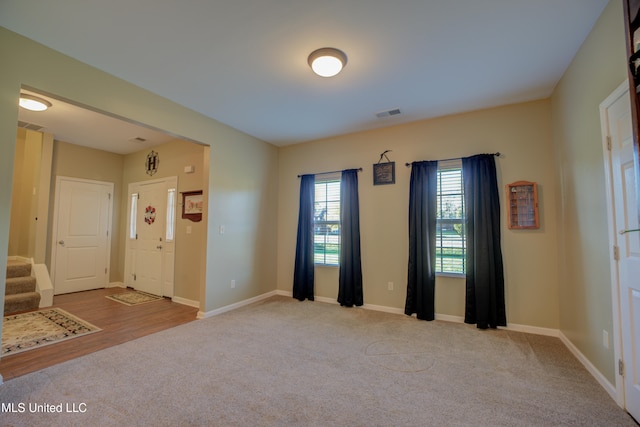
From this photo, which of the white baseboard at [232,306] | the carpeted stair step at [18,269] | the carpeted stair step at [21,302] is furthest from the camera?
the carpeted stair step at [18,269]

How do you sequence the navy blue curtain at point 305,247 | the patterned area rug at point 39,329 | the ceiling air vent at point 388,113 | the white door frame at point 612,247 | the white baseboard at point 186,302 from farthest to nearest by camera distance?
the navy blue curtain at point 305,247 → the white baseboard at point 186,302 → the ceiling air vent at point 388,113 → the patterned area rug at point 39,329 → the white door frame at point 612,247

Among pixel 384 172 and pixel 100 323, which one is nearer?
pixel 100 323

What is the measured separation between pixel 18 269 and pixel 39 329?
1.76 metres

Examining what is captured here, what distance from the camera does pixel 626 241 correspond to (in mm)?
1800

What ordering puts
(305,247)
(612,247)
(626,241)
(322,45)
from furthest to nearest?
1. (305,247)
2. (322,45)
3. (612,247)
4. (626,241)

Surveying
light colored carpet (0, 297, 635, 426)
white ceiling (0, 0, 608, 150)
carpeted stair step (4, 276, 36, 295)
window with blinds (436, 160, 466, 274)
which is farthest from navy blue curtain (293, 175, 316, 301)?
carpeted stair step (4, 276, 36, 295)

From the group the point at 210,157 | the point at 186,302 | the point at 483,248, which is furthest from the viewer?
the point at 186,302

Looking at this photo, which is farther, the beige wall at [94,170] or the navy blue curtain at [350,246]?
the beige wall at [94,170]

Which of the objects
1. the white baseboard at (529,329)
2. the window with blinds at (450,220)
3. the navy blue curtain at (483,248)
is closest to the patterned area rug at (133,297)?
the white baseboard at (529,329)

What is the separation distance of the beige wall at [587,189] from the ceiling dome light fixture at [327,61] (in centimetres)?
188

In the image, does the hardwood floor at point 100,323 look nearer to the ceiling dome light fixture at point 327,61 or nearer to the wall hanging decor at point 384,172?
the wall hanging decor at point 384,172

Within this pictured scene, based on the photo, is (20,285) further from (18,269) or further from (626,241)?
(626,241)

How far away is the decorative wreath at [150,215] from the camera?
5059 mm

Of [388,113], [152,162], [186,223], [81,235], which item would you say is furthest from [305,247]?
[81,235]
